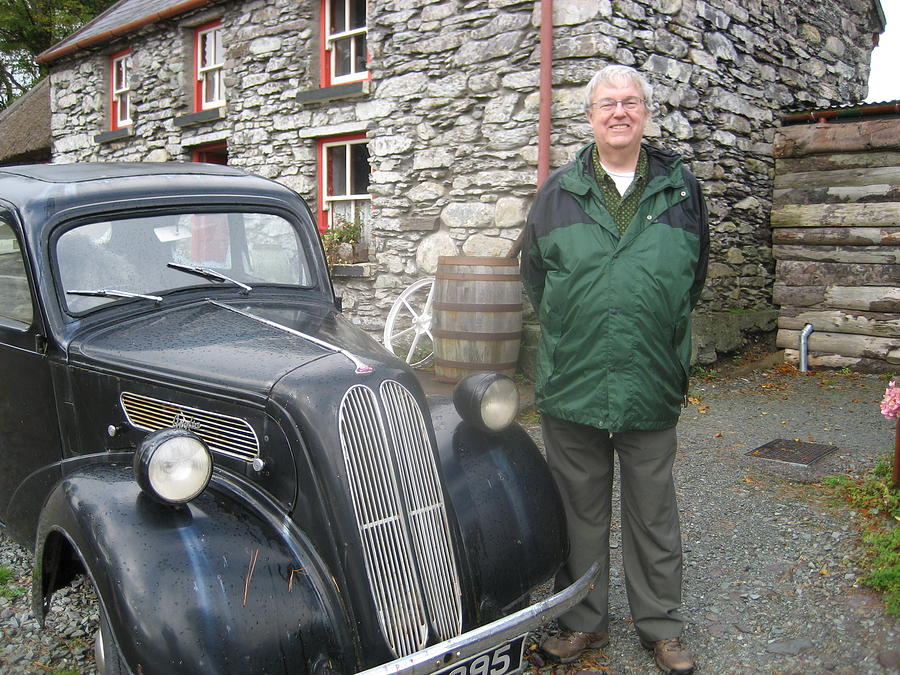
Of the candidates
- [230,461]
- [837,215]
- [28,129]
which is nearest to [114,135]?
[28,129]

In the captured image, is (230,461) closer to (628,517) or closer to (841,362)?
(628,517)

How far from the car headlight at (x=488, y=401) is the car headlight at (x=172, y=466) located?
0.91m

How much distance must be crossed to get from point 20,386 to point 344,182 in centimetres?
573

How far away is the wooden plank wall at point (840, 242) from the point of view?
6910mm

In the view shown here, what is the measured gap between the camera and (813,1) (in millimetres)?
8594

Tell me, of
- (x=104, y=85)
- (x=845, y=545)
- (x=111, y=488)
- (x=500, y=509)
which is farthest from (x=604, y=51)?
(x=104, y=85)

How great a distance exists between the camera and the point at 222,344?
2451 millimetres

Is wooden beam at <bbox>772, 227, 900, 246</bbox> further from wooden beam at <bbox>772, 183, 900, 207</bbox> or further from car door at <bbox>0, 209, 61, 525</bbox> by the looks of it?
car door at <bbox>0, 209, 61, 525</bbox>

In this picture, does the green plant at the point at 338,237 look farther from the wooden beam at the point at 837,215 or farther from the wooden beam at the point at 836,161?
the wooden beam at the point at 836,161

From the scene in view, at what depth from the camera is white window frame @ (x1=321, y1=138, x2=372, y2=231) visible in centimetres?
805

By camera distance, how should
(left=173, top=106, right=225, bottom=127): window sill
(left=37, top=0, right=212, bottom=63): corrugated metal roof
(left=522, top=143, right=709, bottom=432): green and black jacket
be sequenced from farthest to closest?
(left=37, top=0, right=212, bottom=63): corrugated metal roof, (left=173, top=106, right=225, bottom=127): window sill, (left=522, top=143, right=709, bottom=432): green and black jacket

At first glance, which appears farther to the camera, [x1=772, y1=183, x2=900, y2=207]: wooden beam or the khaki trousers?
[x1=772, y1=183, x2=900, y2=207]: wooden beam

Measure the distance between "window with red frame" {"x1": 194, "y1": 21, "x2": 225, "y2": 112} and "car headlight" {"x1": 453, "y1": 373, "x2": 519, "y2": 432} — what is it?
8.08 m

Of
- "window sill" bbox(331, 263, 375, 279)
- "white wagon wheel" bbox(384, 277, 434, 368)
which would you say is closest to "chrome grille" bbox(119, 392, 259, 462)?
"white wagon wheel" bbox(384, 277, 434, 368)
